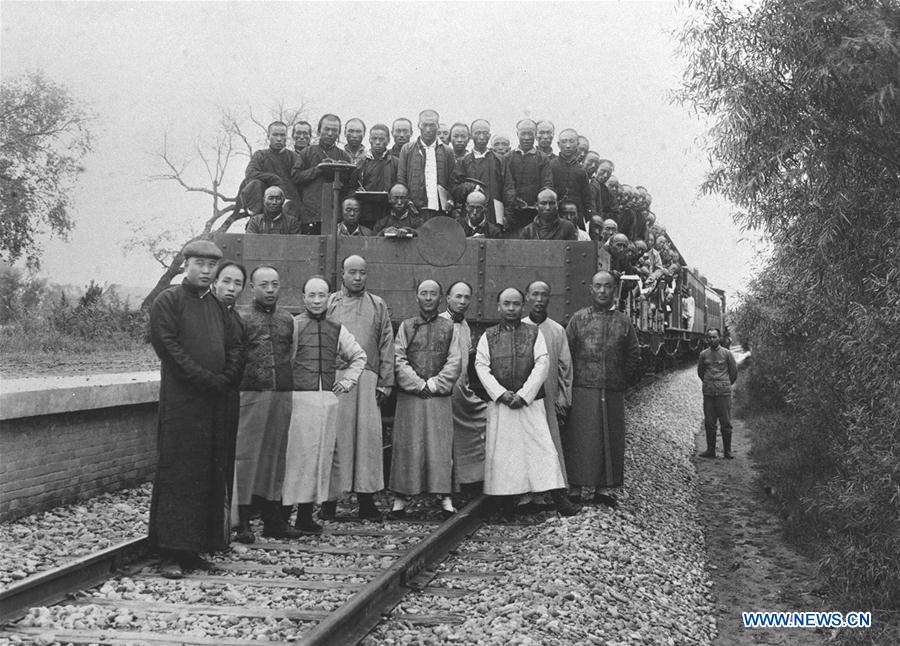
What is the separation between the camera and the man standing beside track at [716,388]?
39.9 feet

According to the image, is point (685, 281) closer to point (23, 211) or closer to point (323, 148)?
point (323, 148)

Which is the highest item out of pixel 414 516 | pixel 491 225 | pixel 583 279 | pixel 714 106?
pixel 714 106

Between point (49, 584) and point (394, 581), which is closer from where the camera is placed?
point (49, 584)

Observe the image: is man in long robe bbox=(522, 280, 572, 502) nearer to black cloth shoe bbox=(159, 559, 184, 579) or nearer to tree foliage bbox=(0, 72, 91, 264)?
black cloth shoe bbox=(159, 559, 184, 579)

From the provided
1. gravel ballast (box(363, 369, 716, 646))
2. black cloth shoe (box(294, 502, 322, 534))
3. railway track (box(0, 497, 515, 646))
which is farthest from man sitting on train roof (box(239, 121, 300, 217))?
gravel ballast (box(363, 369, 716, 646))

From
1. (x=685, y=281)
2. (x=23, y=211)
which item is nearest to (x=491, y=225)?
(x=685, y=281)

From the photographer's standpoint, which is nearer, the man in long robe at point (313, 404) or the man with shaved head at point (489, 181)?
the man in long robe at point (313, 404)

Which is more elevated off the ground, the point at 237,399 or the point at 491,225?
the point at 491,225

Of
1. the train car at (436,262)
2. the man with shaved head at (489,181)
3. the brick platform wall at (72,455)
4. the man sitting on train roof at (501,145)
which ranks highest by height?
the man sitting on train roof at (501,145)

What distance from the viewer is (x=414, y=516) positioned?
6.57 meters

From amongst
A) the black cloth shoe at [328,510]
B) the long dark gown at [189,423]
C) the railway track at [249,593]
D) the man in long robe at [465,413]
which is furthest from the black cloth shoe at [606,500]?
the long dark gown at [189,423]

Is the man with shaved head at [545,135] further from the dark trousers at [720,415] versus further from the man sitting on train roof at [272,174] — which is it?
the dark trousers at [720,415]

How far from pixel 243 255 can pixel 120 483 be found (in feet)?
7.67

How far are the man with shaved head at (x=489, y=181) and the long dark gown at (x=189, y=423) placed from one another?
417cm
